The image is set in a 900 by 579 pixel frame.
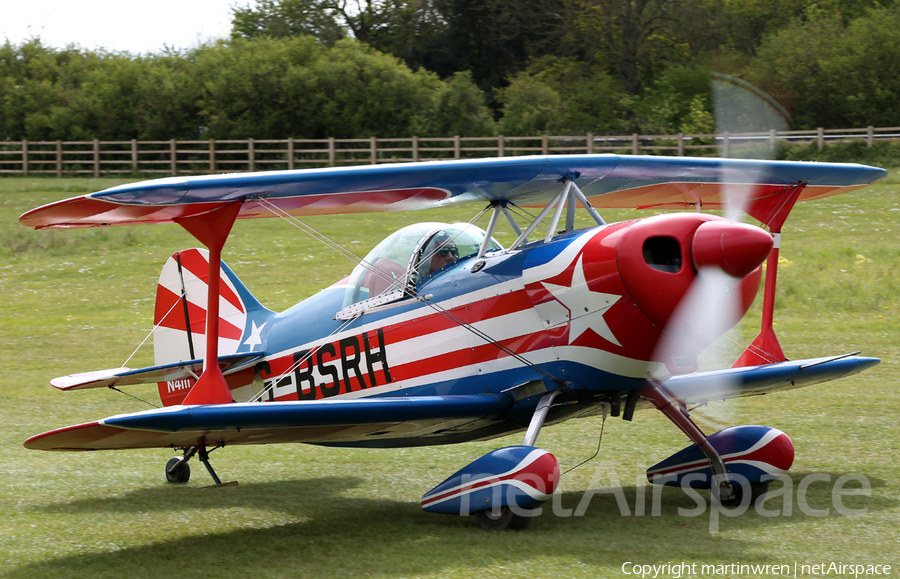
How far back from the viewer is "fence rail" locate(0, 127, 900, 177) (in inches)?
1286

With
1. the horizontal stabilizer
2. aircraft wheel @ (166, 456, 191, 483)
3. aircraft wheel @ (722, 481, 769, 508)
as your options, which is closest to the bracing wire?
the horizontal stabilizer

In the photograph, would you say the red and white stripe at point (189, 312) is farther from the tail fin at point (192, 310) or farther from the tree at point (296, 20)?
the tree at point (296, 20)

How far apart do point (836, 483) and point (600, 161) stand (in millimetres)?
3261

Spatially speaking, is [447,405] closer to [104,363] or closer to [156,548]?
[156,548]

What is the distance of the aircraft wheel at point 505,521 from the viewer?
6.07 m

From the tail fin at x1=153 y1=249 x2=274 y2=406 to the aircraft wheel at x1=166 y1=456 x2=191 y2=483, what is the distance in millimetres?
669

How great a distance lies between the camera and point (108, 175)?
3866 cm

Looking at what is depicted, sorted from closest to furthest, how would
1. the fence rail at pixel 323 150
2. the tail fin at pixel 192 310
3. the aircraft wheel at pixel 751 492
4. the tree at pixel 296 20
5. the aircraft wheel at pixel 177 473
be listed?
the aircraft wheel at pixel 751 492 < the aircraft wheel at pixel 177 473 < the tail fin at pixel 192 310 < the fence rail at pixel 323 150 < the tree at pixel 296 20

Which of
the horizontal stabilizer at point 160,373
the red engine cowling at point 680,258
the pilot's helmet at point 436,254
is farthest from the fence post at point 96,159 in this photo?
the red engine cowling at point 680,258

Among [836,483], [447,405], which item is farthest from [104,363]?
[836,483]

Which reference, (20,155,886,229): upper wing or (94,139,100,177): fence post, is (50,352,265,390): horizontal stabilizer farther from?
(94,139,100,177): fence post

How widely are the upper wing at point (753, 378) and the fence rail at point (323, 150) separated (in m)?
24.9

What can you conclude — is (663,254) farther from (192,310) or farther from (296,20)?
(296,20)

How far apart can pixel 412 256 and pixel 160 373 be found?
278 cm
